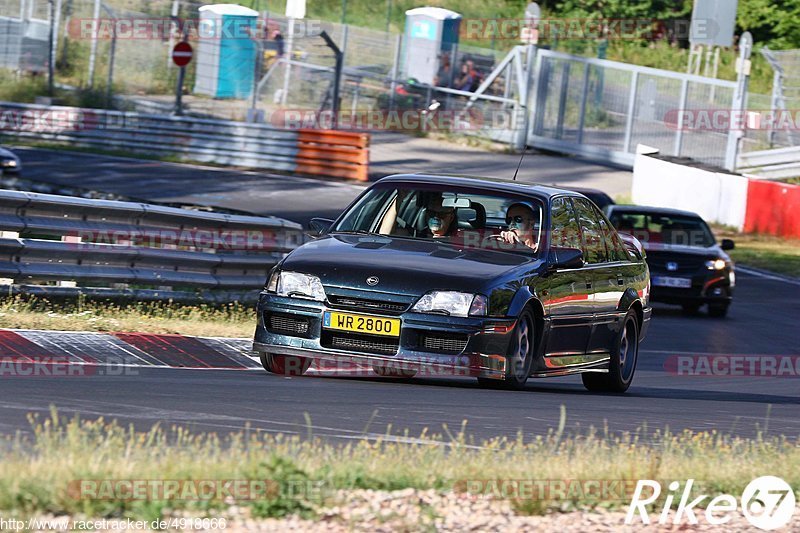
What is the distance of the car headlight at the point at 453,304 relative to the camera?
9.01 m

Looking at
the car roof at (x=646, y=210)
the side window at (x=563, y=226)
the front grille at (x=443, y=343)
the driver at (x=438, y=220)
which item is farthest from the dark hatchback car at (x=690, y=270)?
the front grille at (x=443, y=343)

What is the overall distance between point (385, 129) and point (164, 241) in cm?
3048

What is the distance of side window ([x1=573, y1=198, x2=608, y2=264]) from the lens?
35.4ft

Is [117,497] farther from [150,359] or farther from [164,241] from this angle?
[164,241]

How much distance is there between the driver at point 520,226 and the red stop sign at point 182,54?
26691 millimetres

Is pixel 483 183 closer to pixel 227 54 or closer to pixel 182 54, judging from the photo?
pixel 182 54

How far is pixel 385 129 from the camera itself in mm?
43656

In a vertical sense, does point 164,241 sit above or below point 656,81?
below

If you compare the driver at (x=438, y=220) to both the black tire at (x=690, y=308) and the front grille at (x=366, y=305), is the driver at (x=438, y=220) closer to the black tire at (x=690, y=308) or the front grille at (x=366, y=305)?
the front grille at (x=366, y=305)

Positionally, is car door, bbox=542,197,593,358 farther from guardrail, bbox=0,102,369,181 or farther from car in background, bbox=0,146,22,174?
guardrail, bbox=0,102,369,181

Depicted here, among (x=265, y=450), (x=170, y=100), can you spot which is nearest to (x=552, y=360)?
(x=265, y=450)

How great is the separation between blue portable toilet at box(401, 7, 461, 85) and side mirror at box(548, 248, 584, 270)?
34.8 meters

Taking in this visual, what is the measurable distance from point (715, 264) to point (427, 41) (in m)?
26.4

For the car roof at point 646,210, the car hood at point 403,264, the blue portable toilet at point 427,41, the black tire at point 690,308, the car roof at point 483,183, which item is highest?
the blue portable toilet at point 427,41
